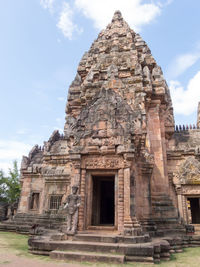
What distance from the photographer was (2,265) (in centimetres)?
561

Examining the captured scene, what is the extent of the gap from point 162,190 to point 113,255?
643 cm

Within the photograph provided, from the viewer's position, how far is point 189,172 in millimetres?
13289

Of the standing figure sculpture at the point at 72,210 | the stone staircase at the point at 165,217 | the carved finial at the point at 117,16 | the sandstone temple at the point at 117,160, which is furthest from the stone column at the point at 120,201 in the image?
the carved finial at the point at 117,16

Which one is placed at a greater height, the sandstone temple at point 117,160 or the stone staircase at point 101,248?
the sandstone temple at point 117,160

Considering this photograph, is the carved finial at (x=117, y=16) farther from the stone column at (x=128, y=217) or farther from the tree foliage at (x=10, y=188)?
the tree foliage at (x=10, y=188)

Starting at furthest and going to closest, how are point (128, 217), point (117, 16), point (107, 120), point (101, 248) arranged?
point (117, 16), point (107, 120), point (128, 217), point (101, 248)

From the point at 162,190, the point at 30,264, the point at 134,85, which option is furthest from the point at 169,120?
the point at 30,264

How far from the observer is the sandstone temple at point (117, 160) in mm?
8094

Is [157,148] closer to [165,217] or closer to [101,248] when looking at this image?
[165,217]

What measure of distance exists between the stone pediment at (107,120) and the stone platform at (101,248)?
146 inches

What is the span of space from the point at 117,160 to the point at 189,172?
7.10 m

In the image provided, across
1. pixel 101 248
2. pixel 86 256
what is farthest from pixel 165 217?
pixel 86 256

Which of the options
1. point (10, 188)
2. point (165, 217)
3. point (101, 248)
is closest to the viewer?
point (101, 248)

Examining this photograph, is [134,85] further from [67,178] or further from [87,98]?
[67,178]
